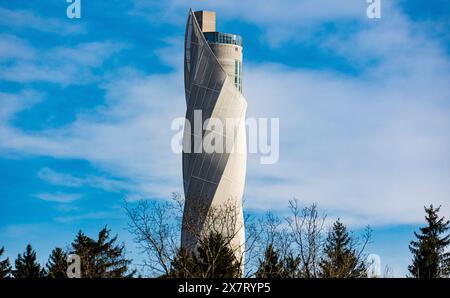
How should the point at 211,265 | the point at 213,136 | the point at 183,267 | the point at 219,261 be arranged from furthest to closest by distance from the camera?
the point at 213,136, the point at 219,261, the point at 211,265, the point at 183,267

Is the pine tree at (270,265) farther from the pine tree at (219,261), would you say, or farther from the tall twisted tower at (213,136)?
the tall twisted tower at (213,136)

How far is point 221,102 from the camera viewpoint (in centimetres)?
8388

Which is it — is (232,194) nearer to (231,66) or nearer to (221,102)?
(221,102)

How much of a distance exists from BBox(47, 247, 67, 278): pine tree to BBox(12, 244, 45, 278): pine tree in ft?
3.00

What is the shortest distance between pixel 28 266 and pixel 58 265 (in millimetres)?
5911

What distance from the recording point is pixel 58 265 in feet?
204

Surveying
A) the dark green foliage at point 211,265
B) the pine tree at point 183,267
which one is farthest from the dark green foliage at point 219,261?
the pine tree at point 183,267

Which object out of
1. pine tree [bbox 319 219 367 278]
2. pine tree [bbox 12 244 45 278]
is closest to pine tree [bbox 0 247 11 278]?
pine tree [bbox 12 244 45 278]

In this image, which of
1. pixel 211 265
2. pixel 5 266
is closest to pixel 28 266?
pixel 5 266

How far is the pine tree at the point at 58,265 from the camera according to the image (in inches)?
2291

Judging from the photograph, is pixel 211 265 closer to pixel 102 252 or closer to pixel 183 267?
pixel 183 267

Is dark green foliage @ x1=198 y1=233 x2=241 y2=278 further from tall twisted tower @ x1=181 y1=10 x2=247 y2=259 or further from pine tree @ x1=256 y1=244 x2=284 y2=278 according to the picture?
tall twisted tower @ x1=181 y1=10 x2=247 y2=259
